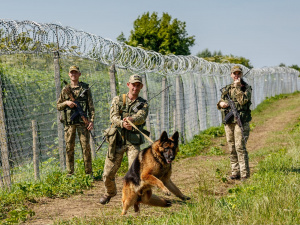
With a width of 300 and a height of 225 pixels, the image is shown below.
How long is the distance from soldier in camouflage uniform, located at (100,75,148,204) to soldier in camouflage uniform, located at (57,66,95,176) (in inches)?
68.0

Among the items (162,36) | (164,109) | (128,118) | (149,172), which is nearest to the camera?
(149,172)

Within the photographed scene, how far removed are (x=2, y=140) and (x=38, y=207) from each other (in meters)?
1.41

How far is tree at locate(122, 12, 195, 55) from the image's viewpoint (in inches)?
1593

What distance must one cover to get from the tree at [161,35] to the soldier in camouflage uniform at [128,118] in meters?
34.3

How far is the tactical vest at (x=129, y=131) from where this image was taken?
226 inches

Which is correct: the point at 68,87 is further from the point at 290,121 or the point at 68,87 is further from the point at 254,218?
the point at 290,121

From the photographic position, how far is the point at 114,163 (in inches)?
237

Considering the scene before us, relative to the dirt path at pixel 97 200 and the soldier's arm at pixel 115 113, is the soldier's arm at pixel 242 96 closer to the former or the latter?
the dirt path at pixel 97 200

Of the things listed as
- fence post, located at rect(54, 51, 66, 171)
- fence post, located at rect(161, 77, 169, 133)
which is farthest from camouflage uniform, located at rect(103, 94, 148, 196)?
fence post, located at rect(161, 77, 169, 133)

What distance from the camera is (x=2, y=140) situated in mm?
6922

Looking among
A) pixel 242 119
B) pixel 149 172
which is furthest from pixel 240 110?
pixel 149 172

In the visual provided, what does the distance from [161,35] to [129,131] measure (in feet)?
117

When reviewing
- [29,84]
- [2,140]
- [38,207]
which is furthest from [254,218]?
[29,84]

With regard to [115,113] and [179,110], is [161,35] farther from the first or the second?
[115,113]
